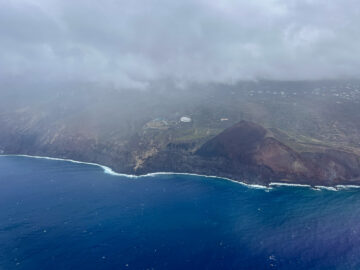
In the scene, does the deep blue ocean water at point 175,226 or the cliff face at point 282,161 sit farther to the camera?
the cliff face at point 282,161

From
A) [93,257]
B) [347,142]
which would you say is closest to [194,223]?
[93,257]

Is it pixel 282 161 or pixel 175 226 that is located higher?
pixel 282 161

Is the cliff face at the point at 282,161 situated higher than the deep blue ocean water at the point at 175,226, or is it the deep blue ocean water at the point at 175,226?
the cliff face at the point at 282,161

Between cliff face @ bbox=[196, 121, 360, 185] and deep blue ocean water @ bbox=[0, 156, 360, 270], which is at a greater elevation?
cliff face @ bbox=[196, 121, 360, 185]

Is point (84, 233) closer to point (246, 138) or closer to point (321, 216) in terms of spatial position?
point (321, 216)

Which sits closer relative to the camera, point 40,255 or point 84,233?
point 40,255

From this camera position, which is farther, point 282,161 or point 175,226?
point 282,161

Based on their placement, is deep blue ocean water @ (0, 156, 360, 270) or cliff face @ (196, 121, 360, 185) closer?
deep blue ocean water @ (0, 156, 360, 270)

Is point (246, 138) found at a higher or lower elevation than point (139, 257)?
higher
